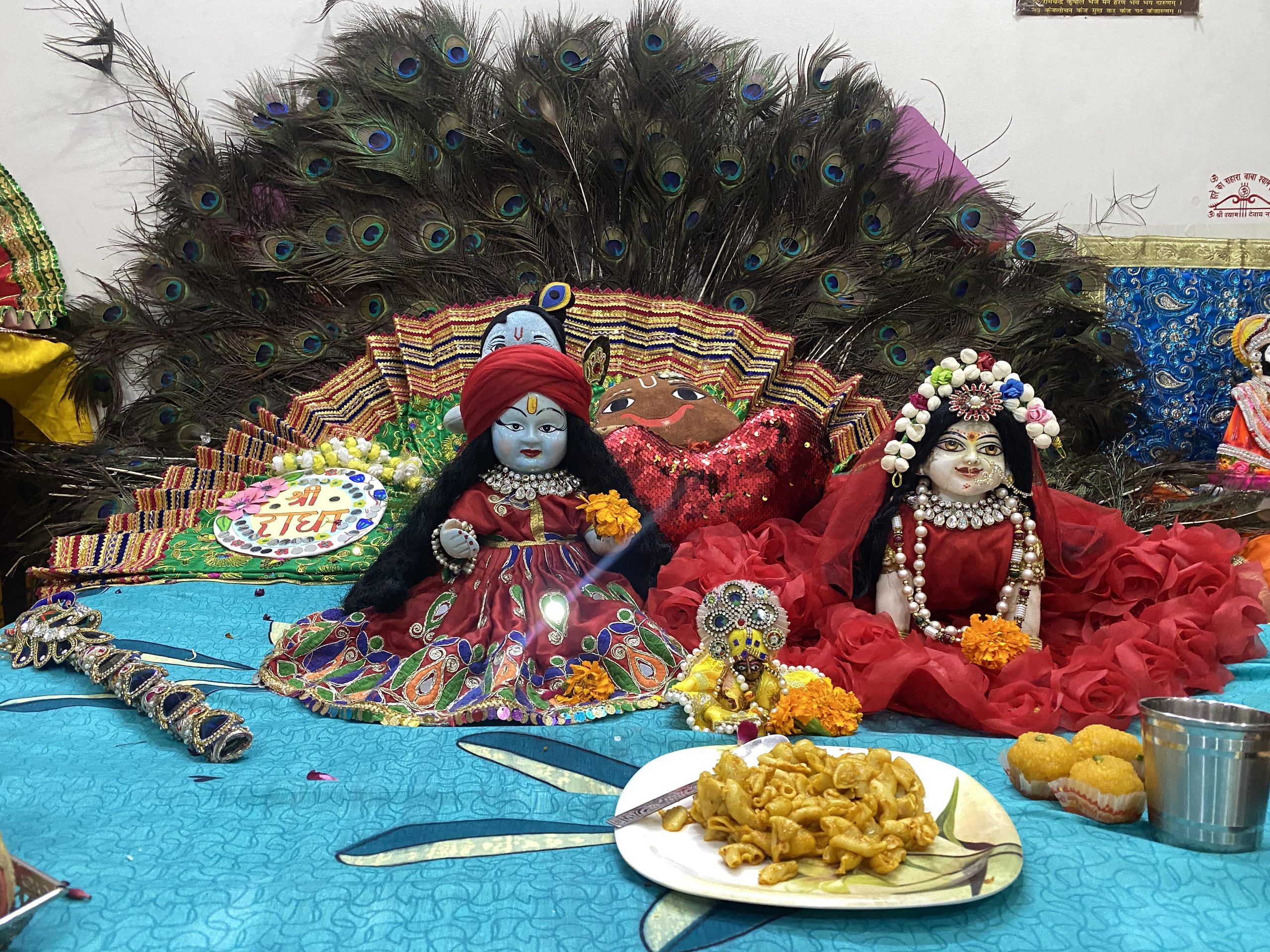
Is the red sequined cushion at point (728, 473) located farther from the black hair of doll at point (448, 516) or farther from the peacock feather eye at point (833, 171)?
the peacock feather eye at point (833, 171)

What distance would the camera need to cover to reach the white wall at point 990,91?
4.87m

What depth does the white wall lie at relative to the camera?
16.0ft

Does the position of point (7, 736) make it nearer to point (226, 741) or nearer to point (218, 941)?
point (226, 741)

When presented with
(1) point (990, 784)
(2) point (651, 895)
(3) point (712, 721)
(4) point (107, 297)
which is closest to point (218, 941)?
(2) point (651, 895)

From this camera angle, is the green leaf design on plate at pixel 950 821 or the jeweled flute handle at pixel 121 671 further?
the jeweled flute handle at pixel 121 671

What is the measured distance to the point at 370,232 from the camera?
4344 mm

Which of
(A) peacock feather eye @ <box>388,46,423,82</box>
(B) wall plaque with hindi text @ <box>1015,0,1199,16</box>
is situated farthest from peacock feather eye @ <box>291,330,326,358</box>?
(B) wall plaque with hindi text @ <box>1015,0,1199,16</box>

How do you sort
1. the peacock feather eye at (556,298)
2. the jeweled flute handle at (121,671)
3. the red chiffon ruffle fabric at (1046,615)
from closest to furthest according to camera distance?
the jeweled flute handle at (121,671), the red chiffon ruffle fabric at (1046,615), the peacock feather eye at (556,298)

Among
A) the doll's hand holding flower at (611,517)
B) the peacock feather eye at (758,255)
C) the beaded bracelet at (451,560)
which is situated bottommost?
the beaded bracelet at (451,560)

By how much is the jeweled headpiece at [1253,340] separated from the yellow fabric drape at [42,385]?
5312 millimetres

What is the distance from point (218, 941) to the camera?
141cm

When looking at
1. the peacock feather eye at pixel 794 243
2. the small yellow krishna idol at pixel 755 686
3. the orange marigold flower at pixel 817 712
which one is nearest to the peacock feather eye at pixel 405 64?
the peacock feather eye at pixel 794 243

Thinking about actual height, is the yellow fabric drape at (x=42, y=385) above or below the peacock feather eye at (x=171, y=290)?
below

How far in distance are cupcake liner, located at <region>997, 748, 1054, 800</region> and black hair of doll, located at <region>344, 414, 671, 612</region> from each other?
110 centimetres
